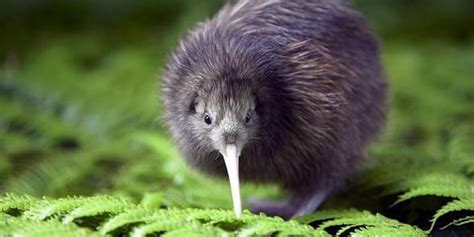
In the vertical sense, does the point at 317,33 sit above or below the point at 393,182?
above

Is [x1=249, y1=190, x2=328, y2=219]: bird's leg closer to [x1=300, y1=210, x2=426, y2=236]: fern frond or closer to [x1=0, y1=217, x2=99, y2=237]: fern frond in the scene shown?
[x1=300, y1=210, x2=426, y2=236]: fern frond

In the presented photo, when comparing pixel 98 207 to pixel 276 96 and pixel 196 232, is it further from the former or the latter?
pixel 276 96

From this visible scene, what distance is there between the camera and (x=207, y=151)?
99.2 inches

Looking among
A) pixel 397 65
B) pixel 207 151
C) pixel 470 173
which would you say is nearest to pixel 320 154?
pixel 207 151

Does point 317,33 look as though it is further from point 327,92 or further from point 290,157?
point 290,157

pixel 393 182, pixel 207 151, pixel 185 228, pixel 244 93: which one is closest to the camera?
pixel 185 228

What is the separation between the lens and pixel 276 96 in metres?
2.43

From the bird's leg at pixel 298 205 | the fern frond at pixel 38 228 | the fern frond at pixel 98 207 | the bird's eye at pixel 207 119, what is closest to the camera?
the fern frond at pixel 38 228

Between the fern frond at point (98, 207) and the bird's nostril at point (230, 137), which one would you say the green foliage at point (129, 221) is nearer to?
the fern frond at point (98, 207)

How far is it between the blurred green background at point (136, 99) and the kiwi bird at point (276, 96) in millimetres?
216

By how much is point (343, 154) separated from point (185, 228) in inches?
33.6

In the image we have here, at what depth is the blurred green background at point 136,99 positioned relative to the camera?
3016 mm

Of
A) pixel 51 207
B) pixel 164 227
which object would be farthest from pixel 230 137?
pixel 51 207

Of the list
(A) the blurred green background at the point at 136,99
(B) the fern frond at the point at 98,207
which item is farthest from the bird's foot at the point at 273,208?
(B) the fern frond at the point at 98,207
